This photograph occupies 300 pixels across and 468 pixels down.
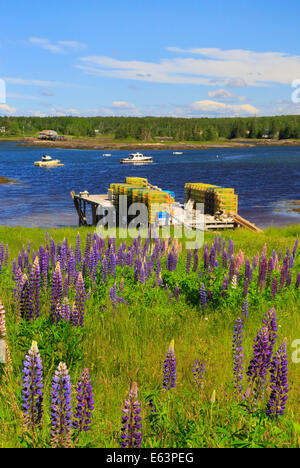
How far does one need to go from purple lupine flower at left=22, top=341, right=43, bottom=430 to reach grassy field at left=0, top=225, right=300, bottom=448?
0.12m

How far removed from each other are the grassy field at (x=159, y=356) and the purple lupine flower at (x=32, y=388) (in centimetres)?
12

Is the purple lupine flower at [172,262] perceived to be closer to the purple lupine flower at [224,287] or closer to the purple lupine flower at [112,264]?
the purple lupine flower at [112,264]

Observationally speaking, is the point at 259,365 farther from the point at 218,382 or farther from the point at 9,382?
the point at 9,382

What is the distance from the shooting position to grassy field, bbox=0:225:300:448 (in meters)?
3.84

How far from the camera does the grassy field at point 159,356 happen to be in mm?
3842

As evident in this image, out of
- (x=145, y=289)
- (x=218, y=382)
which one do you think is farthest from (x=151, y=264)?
(x=218, y=382)

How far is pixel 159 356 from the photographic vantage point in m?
6.04

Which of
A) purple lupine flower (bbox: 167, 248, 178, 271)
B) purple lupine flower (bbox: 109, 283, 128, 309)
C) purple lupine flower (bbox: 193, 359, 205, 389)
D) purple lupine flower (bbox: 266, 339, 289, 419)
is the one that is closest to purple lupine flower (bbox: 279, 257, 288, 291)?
purple lupine flower (bbox: 167, 248, 178, 271)

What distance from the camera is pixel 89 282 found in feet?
28.8

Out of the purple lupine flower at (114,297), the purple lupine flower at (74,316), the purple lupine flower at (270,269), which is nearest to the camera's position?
the purple lupine flower at (74,316)

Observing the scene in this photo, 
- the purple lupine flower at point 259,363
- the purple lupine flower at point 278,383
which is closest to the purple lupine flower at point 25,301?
the purple lupine flower at point 259,363

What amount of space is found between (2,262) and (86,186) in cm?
6151

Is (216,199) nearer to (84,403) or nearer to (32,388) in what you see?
(84,403)
